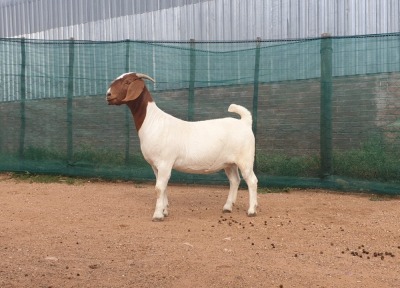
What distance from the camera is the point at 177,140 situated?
651 centimetres

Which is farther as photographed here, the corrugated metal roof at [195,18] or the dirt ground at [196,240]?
the corrugated metal roof at [195,18]

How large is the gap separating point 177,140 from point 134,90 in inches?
30.4

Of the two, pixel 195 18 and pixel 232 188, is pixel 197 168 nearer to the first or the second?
pixel 232 188

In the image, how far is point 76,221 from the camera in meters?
6.39

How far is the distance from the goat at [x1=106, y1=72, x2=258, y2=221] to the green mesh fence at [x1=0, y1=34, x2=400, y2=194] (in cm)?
205

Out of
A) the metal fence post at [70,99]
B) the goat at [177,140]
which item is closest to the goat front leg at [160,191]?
the goat at [177,140]

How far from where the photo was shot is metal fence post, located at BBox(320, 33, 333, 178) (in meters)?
8.48

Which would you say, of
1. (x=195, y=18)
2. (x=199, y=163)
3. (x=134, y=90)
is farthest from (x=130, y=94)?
(x=195, y=18)

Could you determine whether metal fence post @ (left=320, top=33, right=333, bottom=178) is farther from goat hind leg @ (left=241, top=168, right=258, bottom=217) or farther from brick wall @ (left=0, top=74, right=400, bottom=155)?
goat hind leg @ (left=241, top=168, right=258, bottom=217)

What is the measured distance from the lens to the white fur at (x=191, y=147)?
21.1ft

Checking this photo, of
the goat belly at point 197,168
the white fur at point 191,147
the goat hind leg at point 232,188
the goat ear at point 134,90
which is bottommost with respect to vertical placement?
the goat hind leg at point 232,188

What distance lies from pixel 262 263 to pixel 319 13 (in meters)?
7.31

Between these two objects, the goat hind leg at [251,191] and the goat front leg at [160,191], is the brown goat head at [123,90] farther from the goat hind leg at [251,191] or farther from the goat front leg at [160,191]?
the goat hind leg at [251,191]

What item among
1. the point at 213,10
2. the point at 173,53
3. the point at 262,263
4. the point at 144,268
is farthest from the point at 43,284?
the point at 213,10
